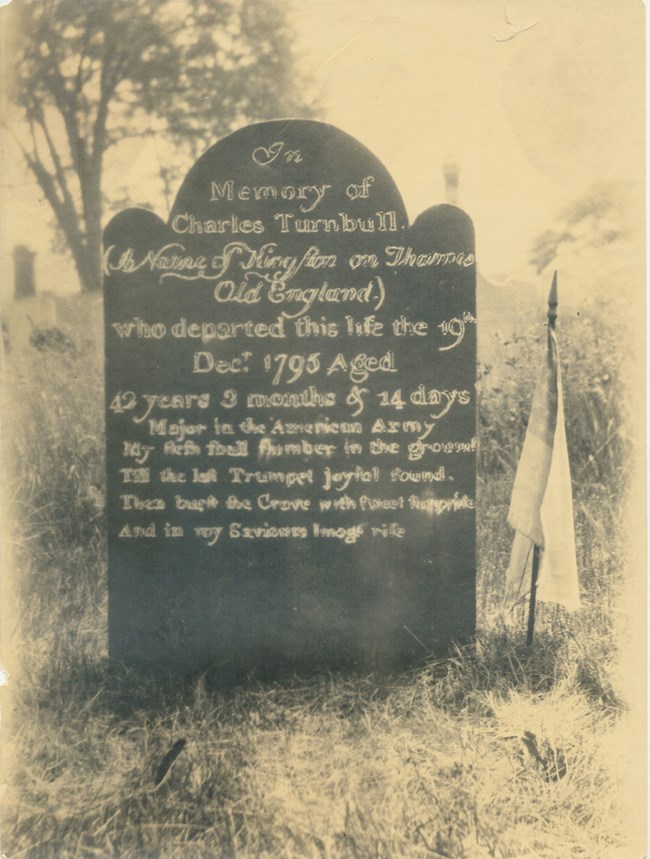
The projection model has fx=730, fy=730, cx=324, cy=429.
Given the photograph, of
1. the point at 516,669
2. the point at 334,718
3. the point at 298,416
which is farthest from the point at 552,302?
the point at 334,718

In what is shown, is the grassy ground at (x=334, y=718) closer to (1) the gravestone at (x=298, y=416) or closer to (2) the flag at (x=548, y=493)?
(2) the flag at (x=548, y=493)

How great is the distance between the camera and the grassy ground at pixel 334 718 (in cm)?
312

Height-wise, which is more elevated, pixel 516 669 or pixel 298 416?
pixel 298 416

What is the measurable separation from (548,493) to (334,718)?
4.42 ft

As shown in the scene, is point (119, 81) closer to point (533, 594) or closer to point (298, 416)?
point (298, 416)

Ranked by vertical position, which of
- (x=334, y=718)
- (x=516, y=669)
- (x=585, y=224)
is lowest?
(x=334, y=718)

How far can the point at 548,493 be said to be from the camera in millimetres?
3188

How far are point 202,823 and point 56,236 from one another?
8.59ft

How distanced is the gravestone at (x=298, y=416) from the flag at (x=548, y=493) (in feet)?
0.72

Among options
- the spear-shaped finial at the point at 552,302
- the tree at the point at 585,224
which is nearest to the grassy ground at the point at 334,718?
the spear-shaped finial at the point at 552,302

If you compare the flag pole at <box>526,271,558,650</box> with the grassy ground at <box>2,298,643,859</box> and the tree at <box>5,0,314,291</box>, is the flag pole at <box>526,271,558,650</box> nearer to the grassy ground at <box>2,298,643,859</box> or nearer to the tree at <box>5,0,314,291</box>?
the grassy ground at <box>2,298,643,859</box>

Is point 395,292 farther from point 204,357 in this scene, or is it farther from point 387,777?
point 387,777

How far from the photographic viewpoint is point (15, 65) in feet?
10.5

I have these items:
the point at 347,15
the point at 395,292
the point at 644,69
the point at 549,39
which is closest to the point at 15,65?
the point at 347,15
